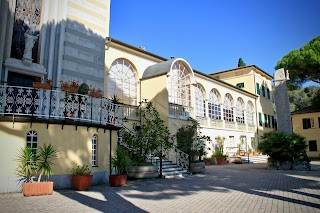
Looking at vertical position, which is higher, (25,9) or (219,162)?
(25,9)

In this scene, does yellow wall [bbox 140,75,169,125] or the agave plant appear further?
yellow wall [bbox 140,75,169,125]

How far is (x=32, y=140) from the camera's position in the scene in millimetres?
8297

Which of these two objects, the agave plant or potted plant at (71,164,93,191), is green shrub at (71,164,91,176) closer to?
potted plant at (71,164,93,191)

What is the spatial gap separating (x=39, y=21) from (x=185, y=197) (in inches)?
406

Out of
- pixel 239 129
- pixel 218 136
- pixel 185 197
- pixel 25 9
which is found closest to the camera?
pixel 185 197

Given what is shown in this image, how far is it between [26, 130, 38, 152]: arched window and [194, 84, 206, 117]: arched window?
16970 mm

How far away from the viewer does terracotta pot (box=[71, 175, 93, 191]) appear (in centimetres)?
825

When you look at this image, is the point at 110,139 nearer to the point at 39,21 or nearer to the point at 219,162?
the point at 39,21

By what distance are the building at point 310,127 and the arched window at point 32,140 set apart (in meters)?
33.2

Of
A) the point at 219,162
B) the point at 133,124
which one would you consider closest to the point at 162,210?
the point at 133,124

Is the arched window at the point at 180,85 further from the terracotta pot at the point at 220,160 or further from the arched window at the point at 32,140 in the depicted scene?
the arched window at the point at 32,140

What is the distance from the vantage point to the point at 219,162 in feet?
73.4

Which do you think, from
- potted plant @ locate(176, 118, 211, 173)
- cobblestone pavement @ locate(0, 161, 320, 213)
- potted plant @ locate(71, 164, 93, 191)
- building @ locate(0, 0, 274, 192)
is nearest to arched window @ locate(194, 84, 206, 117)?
building @ locate(0, 0, 274, 192)

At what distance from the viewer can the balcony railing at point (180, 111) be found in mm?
16672
